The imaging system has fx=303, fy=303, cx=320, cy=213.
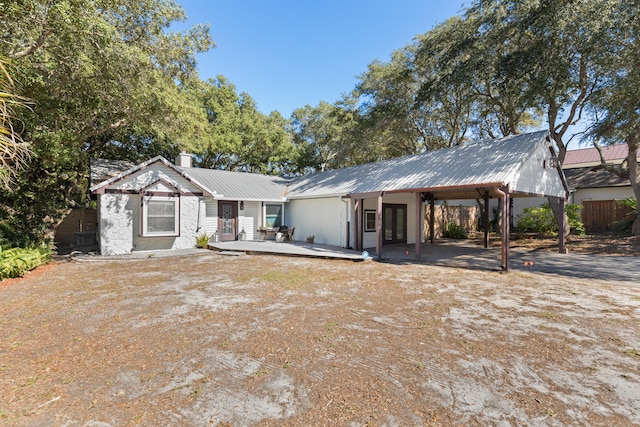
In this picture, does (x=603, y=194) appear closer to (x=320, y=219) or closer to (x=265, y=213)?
(x=320, y=219)

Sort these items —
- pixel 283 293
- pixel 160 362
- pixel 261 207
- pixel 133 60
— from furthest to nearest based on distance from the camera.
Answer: pixel 261 207 → pixel 133 60 → pixel 283 293 → pixel 160 362

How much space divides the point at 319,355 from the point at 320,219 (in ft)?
37.7

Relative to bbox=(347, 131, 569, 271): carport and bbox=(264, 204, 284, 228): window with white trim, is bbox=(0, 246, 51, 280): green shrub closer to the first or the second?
bbox=(264, 204, 284, 228): window with white trim

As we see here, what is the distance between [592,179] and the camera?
68.7ft

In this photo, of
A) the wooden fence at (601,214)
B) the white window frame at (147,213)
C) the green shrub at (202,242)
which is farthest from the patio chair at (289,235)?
the wooden fence at (601,214)

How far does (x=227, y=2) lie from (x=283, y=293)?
12.0 meters

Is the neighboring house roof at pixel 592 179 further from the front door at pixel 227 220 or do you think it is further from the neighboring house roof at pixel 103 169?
the neighboring house roof at pixel 103 169

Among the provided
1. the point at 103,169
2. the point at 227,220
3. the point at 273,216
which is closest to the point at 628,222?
the point at 273,216

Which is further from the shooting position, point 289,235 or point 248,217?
point 248,217

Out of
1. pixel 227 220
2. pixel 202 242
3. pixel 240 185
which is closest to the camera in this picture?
pixel 202 242

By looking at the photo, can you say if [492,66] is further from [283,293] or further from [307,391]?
[307,391]

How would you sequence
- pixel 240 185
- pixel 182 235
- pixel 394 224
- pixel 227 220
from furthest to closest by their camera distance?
pixel 240 185, pixel 227 220, pixel 394 224, pixel 182 235

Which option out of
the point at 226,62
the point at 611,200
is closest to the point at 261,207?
the point at 226,62

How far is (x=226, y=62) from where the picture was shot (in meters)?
15.4
